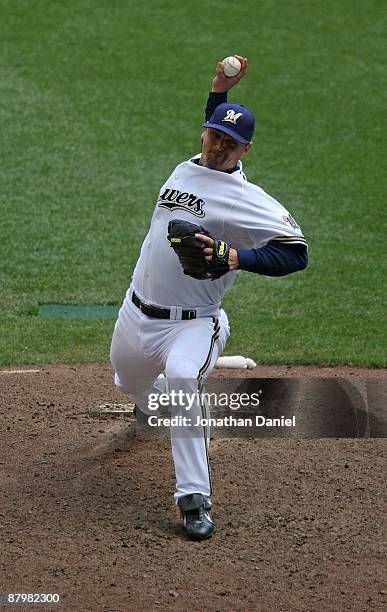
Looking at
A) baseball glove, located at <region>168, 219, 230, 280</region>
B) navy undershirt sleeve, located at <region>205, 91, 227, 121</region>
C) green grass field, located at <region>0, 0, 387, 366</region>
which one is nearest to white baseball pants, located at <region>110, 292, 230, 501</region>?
baseball glove, located at <region>168, 219, 230, 280</region>

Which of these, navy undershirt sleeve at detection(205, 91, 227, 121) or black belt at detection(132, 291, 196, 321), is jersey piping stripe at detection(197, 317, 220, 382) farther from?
navy undershirt sleeve at detection(205, 91, 227, 121)

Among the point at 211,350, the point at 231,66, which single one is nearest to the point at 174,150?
the point at 231,66

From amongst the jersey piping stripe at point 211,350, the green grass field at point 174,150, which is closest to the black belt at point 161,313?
the jersey piping stripe at point 211,350

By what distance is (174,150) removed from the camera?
37.4 feet

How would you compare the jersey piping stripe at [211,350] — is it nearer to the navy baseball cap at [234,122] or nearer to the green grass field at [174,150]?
the navy baseball cap at [234,122]

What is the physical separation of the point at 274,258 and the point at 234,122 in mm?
675

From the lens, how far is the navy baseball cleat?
500 cm

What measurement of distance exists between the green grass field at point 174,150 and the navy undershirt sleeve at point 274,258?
2.47 meters

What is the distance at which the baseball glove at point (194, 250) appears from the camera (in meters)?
4.96

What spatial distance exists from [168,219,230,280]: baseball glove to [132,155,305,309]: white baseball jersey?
0.80ft

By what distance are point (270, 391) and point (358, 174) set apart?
470cm

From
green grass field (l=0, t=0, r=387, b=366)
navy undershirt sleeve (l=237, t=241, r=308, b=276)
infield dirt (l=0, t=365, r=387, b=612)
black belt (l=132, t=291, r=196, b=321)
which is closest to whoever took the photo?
infield dirt (l=0, t=365, r=387, b=612)

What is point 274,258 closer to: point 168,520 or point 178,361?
point 178,361

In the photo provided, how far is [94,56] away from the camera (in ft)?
44.0
